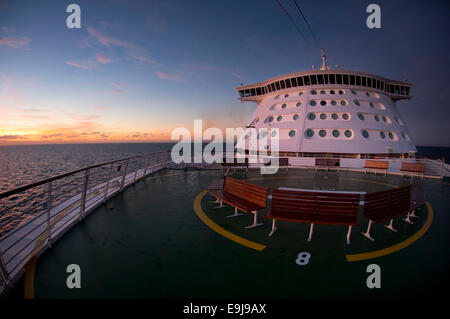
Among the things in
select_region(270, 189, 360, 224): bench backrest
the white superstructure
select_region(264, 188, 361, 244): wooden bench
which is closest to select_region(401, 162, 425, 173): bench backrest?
the white superstructure

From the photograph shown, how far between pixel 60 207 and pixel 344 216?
8091 millimetres

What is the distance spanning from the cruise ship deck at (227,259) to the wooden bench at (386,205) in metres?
0.52

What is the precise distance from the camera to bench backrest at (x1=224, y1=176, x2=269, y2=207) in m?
4.91

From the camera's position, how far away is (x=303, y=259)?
366 cm

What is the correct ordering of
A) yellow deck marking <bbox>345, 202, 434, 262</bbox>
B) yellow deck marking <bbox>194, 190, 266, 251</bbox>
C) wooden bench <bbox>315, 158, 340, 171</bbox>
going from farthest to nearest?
wooden bench <bbox>315, 158, 340, 171</bbox>, yellow deck marking <bbox>194, 190, 266, 251</bbox>, yellow deck marking <bbox>345, 202, 434, 262</bbox>

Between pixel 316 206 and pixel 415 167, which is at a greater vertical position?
pixel 415 167

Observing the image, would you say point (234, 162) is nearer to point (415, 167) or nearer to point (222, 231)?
point (222, 231)

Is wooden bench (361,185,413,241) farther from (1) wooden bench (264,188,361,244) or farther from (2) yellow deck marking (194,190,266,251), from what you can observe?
(2) yellow deck marking (194,190,266,251)

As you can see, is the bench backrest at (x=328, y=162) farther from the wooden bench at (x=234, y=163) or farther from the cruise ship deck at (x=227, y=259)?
the cruise ship deck at (x=227, y=259)

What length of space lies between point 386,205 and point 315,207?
79.8 inches

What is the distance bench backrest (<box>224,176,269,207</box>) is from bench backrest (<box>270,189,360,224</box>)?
0.42 meters

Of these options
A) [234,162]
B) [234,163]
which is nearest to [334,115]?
[234,162]

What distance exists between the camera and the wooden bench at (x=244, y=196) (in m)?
4.91

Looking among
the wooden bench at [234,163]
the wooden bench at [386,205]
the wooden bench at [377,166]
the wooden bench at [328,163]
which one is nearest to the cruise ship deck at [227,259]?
the wooden bench at [386,205]
